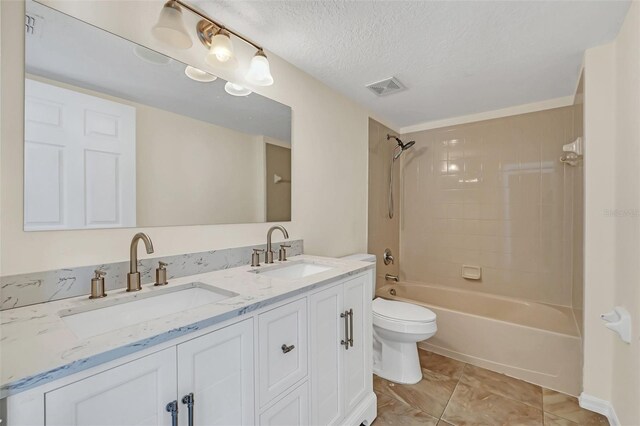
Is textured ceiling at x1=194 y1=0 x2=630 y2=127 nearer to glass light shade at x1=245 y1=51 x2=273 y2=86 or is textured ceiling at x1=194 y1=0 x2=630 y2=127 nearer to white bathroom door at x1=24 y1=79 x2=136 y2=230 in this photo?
glass light shade at x1=245 y1=51 x2=273 y2=86

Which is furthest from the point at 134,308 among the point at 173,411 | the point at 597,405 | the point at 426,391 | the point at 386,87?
the point at 597,405

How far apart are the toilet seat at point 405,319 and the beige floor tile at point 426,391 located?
0.38 m

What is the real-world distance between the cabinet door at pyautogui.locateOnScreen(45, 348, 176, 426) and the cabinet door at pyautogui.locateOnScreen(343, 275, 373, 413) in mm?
847

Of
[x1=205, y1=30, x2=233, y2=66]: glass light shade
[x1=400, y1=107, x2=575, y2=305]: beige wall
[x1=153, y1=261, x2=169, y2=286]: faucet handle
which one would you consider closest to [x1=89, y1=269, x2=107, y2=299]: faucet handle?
[x1=153, y1=261, x2=169, y2=286]: faucet handle

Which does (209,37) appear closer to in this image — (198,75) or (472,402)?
(198,75)

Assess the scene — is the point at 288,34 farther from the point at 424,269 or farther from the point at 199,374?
the point at 424,269

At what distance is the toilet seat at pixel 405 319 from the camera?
1.96 m

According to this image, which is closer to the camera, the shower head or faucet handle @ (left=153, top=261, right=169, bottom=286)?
faucet handle @ (left=153, top=261, right=169, bottom=286)

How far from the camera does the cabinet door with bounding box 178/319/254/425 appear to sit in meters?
0.78

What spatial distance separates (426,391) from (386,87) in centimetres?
222

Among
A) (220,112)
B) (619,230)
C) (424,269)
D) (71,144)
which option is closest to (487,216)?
(424,269)

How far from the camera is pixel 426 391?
1922mm

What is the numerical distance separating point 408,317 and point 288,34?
1.96 meters

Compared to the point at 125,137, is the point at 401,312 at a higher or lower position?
lower
